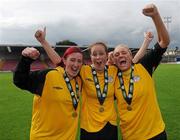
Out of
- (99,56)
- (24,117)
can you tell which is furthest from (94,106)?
(24,117)

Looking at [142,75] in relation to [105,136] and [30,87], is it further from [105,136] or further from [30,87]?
[30,87]

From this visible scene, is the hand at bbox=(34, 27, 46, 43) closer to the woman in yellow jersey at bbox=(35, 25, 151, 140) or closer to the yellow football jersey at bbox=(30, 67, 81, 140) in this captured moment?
the woman in yellow jersey at bbox=(35, 25, 151, 140)

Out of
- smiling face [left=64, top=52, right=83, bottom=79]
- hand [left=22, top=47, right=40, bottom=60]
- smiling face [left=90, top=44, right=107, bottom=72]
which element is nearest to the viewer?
hand [left=22, top=47, right=40, bottom=60]

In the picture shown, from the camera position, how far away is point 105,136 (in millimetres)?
4242

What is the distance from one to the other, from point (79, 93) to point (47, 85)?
0.38m

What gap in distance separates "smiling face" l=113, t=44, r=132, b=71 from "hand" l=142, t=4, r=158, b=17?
47cm

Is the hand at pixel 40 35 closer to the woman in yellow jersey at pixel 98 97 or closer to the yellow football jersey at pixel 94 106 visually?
the woman in yellow jersey at pixel 98 97

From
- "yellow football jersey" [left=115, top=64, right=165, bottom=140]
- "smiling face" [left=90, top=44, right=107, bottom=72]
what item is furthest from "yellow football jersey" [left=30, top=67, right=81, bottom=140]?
"yellow football jersey" [left=115, top=64, right=165, bottom=140]

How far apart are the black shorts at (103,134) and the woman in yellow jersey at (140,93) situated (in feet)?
0.39

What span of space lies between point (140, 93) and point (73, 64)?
0.79 metres

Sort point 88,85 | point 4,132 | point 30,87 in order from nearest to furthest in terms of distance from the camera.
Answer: point 30,87 → point 88,85 → point 4,132

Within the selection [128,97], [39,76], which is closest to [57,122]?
Answer: [39,76]

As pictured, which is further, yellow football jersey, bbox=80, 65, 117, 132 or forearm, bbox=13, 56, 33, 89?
yellow football jersey, bbox=80, 65, 117, 132

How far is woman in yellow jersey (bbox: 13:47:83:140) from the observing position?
411 centimetres
